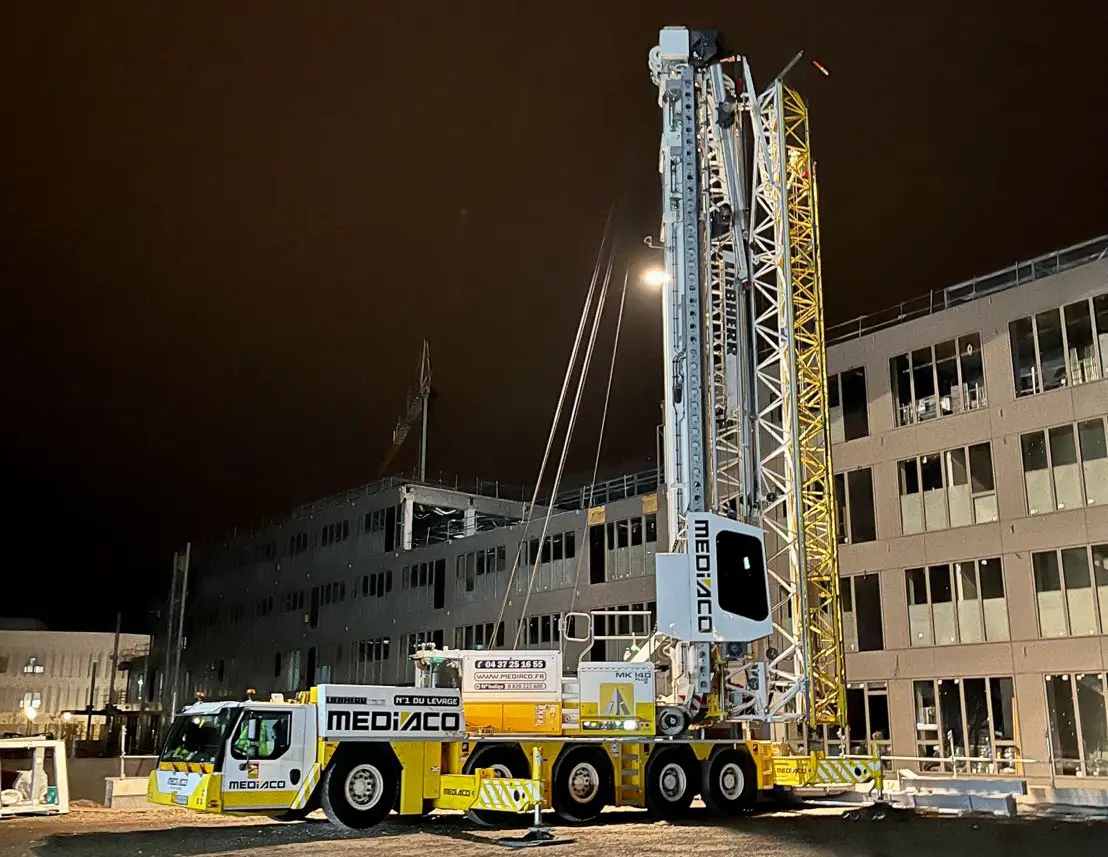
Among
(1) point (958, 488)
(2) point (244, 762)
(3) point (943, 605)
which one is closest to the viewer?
(2) point (244, 762)

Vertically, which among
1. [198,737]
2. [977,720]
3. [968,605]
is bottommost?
[198,737]

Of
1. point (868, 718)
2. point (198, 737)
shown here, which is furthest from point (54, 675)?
point (198, 737)

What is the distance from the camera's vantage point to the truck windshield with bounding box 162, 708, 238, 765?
61.7ft

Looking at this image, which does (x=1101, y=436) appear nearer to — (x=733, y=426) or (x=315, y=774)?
(x=733, y=426)

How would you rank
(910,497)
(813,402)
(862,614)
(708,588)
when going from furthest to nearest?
(862,614) → (910,497) → (813,402) → (708,588)

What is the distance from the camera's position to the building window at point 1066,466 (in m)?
30.3

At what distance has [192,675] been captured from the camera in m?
90.8

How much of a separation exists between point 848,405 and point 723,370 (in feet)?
50.7

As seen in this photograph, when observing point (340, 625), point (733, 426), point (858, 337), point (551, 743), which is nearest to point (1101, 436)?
point (858, 337)

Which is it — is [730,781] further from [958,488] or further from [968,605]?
[958,488]

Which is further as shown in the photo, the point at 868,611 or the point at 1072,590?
the point at 868,611

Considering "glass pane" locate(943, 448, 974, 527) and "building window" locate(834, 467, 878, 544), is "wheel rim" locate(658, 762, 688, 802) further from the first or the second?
"building window" locate(834, 467, 878, 544)

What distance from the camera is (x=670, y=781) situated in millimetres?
21625

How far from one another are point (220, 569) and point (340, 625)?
24.6 meters
